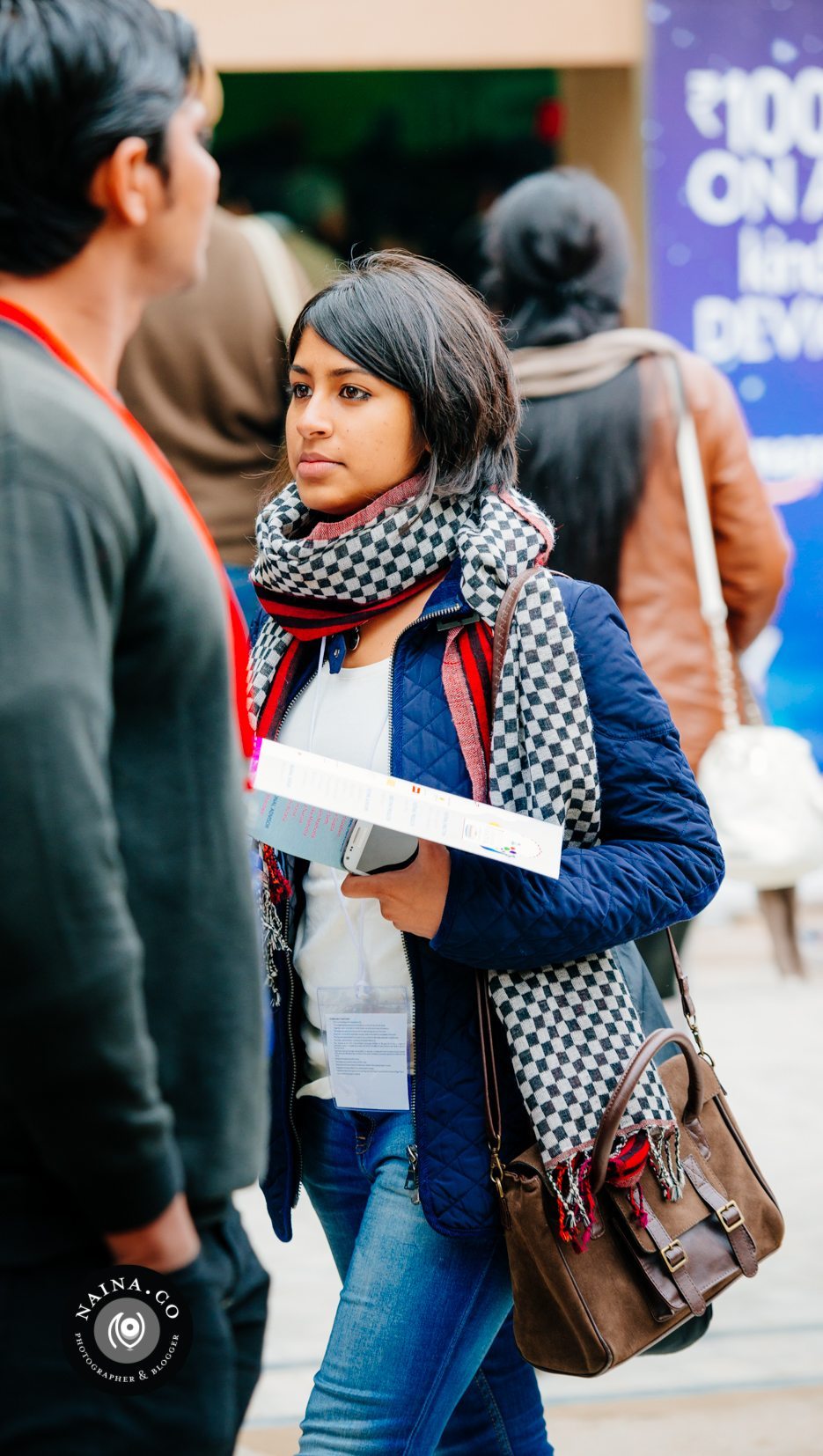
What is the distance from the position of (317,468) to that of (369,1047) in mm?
724

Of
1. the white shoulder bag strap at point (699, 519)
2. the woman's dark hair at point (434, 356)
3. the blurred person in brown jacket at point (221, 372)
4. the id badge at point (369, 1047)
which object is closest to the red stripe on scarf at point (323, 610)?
the woman's dark hair at point (434, 356)

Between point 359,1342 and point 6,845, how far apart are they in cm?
111

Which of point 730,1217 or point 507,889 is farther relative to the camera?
point 730,1217

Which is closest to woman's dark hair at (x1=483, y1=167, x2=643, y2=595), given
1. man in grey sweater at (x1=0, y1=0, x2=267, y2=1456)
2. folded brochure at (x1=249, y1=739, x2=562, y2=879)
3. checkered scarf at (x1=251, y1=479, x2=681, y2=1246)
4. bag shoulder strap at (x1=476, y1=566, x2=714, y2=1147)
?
checkered scarf at (x1=251, y1=479, x2=681, y2=1246)

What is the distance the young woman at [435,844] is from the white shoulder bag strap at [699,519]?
1.28 m

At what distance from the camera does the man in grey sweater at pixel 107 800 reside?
4.05 ft

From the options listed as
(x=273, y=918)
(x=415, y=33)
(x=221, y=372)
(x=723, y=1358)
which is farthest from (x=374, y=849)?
(x=415, y=33)

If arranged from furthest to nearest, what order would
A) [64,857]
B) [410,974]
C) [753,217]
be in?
[753,217] < [410,974] < [64,857]

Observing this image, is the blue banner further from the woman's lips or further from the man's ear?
the man's ear

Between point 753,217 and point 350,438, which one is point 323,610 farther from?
point 753,217

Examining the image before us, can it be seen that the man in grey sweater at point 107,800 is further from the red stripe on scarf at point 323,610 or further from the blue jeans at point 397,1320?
the red stripe on scarf at point 323,610

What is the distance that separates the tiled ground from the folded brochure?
1.78 m

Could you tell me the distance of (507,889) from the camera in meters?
2.05

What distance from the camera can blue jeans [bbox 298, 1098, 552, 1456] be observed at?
210cm
